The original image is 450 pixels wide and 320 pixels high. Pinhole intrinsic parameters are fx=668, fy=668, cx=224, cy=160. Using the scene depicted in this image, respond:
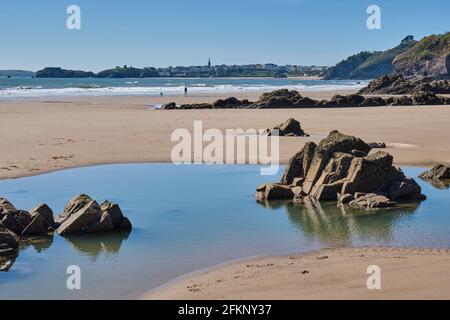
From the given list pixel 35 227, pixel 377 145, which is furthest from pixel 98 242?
pixel 377 145

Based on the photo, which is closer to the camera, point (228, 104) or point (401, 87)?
point (228, 104)

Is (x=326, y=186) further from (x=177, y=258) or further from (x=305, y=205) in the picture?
(x=177, y=258)

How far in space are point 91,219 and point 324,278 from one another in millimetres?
4819

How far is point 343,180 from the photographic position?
14.9 m

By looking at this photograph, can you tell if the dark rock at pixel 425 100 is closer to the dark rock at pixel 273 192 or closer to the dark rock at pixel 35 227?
the dark rock at pixel 273 192

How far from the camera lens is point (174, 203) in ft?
47.1

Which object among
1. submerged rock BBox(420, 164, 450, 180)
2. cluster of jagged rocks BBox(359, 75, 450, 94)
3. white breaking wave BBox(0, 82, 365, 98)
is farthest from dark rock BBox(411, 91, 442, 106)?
white breaking wave BBox(0, 82, 365, 98)

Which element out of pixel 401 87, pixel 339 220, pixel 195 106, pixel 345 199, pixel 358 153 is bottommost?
pixel 339 220

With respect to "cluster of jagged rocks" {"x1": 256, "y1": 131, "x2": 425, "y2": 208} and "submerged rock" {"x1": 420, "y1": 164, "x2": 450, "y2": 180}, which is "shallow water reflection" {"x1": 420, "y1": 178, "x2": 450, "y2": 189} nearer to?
"submerged rock" {"x1": 420, "y1": 164, "x2": 450, "y2": 180}

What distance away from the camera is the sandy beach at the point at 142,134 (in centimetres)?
2030
